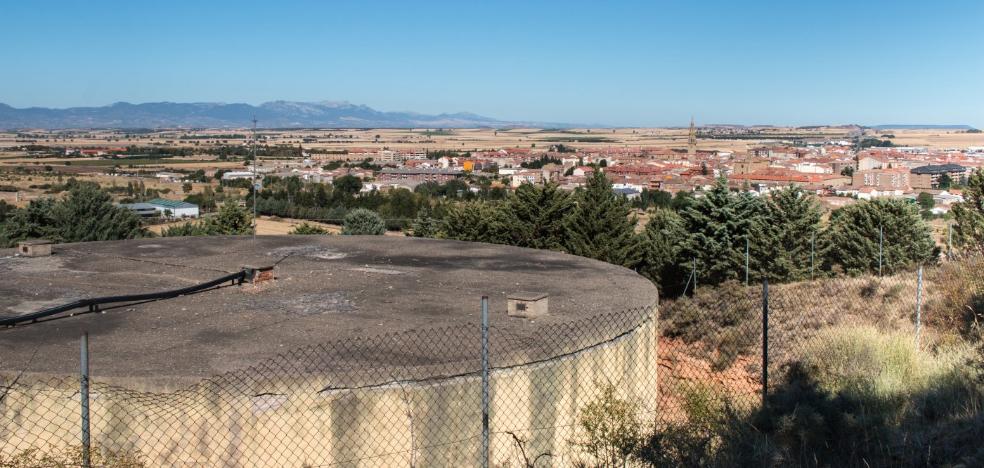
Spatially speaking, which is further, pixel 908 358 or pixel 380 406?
pixel 908 358

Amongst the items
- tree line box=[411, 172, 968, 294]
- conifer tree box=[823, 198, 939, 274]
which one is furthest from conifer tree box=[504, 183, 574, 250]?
conifer tree box=[823, 198, 939, 274]

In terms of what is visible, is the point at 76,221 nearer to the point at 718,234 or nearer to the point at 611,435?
the point at 718,234

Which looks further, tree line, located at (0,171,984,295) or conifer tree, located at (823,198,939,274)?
conifer tree, located at (823,198,939,274)

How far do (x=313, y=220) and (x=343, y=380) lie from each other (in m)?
44.0

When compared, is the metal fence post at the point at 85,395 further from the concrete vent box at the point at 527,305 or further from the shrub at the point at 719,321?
the shrub at the point at 719,321

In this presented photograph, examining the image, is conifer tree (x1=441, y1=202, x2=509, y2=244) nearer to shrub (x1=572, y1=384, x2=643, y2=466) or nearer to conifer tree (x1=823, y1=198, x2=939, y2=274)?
conifer tree (x1=823, y1=198, x2=939, y2=274)

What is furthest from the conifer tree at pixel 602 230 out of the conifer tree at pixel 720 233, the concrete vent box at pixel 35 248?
the concrete vent box at pixel 35 248

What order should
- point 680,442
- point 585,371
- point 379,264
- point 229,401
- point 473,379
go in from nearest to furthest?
1. point 680,442
2. point 229,401
3. point 473,379
4. point 585,371
5. point 379,264

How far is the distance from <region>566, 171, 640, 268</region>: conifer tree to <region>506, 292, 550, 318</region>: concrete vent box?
38.2 ft

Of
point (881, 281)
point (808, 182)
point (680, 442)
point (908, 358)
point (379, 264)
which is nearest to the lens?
point (680, 442)

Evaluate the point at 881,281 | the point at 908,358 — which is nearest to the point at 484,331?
the point at 908,358

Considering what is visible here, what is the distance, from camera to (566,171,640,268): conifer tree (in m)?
20.9

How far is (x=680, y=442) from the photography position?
20.0ft

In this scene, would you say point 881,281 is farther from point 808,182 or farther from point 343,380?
point 808,182
